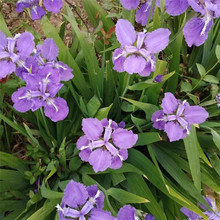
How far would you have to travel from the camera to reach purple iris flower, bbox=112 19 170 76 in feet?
3.11

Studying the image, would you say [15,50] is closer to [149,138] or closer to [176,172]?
[149,138]

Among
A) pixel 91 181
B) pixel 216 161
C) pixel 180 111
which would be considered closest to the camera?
pixel 180 111

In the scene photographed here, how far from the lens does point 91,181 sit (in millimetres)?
1210

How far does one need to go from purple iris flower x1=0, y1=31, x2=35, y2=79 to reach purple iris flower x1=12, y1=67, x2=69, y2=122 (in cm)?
8

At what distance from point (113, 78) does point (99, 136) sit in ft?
1.40

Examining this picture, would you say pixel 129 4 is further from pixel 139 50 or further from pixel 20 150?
pixel 20 150

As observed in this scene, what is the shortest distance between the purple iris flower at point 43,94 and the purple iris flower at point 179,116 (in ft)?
1.22

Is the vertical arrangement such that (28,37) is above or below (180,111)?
above

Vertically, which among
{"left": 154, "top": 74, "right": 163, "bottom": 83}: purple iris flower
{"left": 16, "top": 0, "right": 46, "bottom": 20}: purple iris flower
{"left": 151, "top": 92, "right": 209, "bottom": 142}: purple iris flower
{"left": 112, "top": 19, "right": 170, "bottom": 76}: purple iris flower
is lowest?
{"left": 151, "top": 92, "right": 209, "bottom": 142}: purple iris flower

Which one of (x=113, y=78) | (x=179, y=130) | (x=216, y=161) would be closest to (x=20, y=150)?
(x=113, y=78)

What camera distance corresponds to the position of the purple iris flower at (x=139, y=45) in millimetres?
948

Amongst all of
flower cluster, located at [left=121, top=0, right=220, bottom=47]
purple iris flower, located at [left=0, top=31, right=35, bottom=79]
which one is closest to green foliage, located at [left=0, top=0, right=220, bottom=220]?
flower cluster, located at [left=121, top=0, right=220, bottom=47]

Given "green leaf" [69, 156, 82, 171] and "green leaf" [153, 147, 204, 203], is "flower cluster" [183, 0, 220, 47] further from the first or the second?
"green leaf" [69, 156, 82, 171]

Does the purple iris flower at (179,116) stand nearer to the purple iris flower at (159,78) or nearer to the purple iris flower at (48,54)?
the purple iris flower at (159,78)
